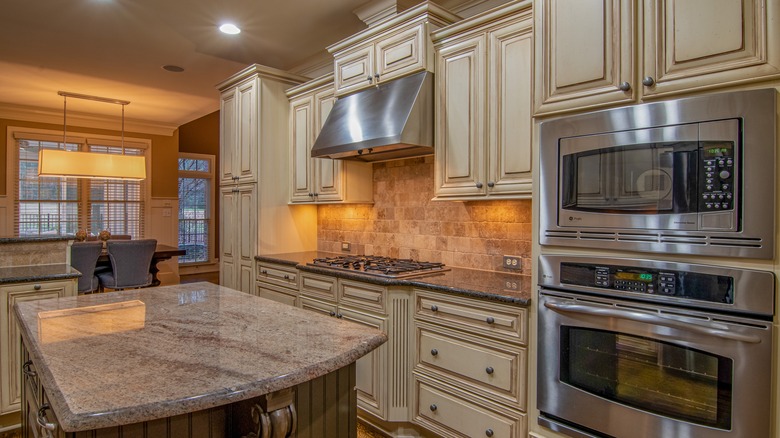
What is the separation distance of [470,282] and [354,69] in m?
1.76

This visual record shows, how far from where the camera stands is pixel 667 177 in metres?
1.57

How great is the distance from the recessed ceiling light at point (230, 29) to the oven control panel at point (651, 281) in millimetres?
3203

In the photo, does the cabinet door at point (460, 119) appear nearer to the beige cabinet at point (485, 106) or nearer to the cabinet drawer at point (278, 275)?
the beige cabinet at point (485, 106)

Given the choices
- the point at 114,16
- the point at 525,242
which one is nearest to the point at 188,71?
the point at 114,16

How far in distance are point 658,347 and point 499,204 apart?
1.35 metres

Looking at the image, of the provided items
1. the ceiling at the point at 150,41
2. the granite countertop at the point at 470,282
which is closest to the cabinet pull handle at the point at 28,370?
the granite countertop at the point at 470,282

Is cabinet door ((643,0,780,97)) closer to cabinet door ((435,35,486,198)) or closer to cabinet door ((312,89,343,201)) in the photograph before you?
cabinet door ((435,35,486,198))

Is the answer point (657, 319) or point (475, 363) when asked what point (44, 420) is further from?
point (657, 319)

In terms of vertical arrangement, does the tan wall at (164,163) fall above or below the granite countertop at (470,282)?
above

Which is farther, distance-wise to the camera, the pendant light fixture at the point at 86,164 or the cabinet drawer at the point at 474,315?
the pendant light fixture at the point at 86,164

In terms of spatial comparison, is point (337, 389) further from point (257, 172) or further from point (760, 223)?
point (257, 172)

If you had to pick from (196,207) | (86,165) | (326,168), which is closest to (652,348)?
(326,168)

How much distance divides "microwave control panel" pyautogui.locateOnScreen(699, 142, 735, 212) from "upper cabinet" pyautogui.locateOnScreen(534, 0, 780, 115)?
21cm

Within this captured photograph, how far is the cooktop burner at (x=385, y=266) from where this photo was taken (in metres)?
2.70
